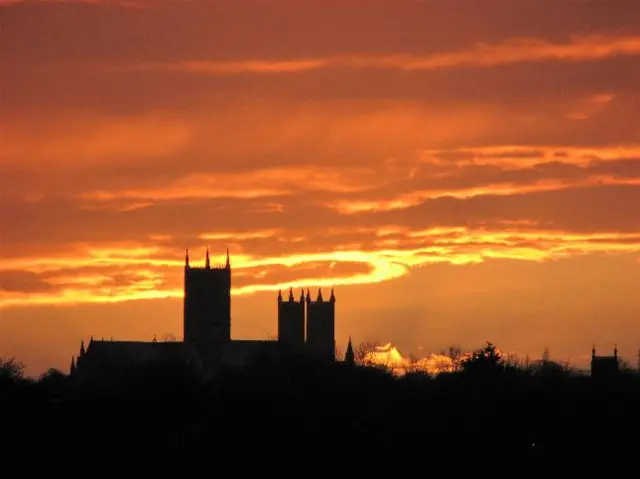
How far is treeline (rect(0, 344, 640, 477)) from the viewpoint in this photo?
409 feet

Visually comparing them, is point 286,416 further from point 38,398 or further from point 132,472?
point 38,398

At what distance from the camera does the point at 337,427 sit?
132875 millimetres

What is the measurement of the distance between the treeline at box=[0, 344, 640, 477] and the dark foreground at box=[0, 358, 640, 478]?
135 millimetres

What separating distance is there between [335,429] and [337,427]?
53 cm

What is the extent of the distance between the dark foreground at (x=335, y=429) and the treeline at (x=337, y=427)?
0.44 feet

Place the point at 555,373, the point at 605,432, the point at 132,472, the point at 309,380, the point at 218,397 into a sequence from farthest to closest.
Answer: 1. the point at 555,373
2. the point at 309,380
3. the point at 218,397
4. the point at 605,432
5. the point at 132,472

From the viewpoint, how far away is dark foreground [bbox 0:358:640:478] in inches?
4884

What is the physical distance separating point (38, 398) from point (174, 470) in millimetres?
37287

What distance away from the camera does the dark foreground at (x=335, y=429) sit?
124 metres

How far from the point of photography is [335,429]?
132 metres

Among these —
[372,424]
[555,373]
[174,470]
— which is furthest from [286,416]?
[555,373]

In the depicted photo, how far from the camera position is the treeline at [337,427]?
125 m

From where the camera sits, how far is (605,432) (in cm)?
13262

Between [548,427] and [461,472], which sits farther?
[548,427]
